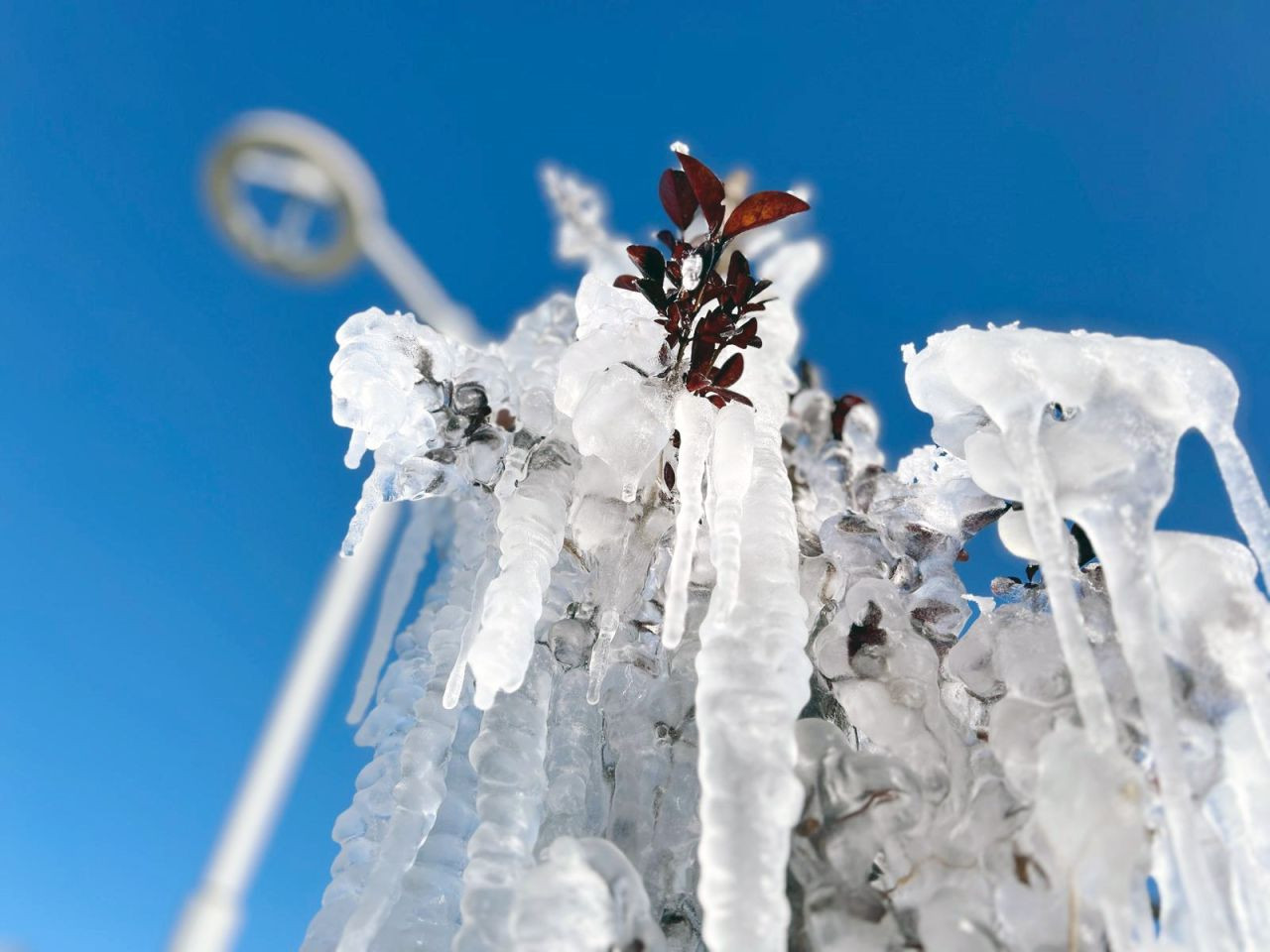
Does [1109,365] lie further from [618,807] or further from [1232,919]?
[618,807]

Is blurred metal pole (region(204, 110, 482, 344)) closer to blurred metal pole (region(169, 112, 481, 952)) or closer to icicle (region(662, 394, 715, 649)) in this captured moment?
blurred metal pole (region(169, 112, 481, 952))

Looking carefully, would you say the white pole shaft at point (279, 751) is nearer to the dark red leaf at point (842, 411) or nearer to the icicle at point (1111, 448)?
the dark red leaf at point (842, 411)


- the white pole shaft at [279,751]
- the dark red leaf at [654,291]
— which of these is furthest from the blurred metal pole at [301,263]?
the dark red leaf at [654,291]

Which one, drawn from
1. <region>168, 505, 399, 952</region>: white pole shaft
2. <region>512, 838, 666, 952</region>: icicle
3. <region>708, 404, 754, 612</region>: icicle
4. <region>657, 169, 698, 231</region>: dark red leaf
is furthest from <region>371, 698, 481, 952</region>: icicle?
<region>168, 505, 399, 952</region>: white pole shaft

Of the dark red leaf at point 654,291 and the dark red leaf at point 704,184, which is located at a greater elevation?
the dark red leaf at point 704,184

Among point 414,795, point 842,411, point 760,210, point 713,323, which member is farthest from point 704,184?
point 842,411

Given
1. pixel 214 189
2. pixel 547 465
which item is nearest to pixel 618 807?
pixel 547 465

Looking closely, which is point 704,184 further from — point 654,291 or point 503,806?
point 503,806
